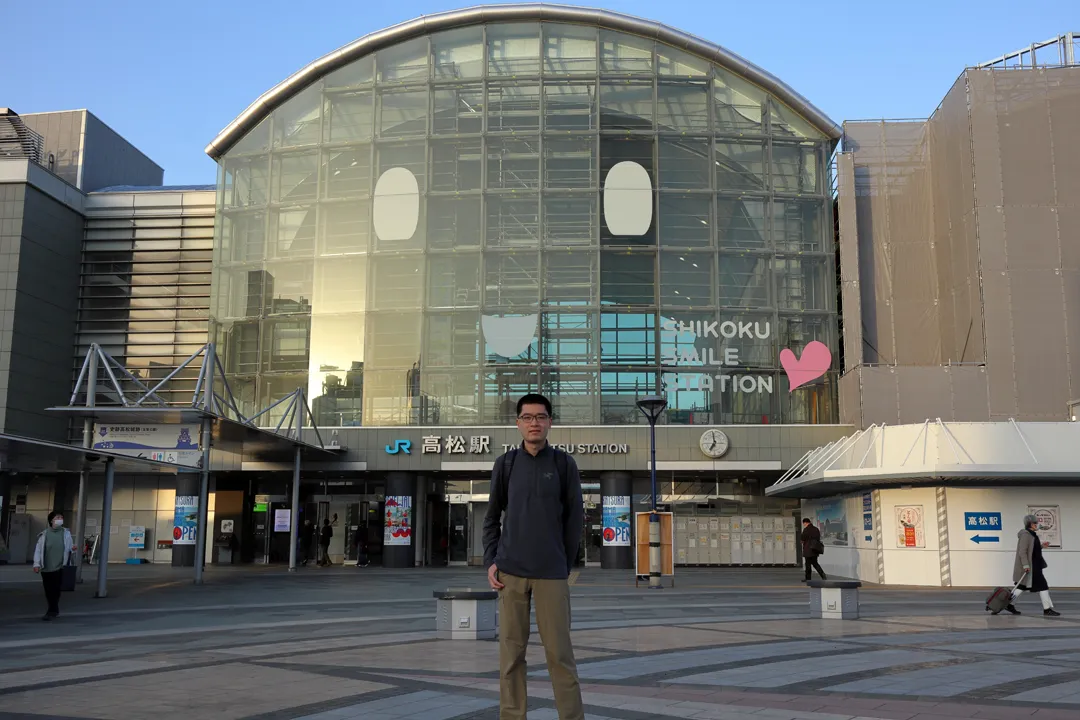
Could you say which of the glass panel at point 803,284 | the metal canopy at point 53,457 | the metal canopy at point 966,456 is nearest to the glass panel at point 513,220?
the glass panel at point 803,284

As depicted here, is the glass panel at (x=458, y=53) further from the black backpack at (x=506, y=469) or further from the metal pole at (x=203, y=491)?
the black backpack at (x=506, y=469)

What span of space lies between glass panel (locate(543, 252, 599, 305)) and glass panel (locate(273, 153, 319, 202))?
29.9ft

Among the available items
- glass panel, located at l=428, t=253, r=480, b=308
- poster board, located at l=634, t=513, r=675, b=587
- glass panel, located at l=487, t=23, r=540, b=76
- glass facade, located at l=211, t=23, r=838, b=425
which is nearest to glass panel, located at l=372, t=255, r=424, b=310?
glass facade, located at l=211, t=23, r=838, b=425

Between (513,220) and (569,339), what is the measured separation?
4671 millimetres

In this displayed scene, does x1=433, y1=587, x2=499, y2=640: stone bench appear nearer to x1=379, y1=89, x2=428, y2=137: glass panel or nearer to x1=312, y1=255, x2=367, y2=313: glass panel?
x1=312, y1=255, x2=367, y2=313: glass panel

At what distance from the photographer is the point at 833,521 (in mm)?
30672

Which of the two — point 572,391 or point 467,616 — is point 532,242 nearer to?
point 572,391

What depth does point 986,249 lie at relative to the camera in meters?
32.2

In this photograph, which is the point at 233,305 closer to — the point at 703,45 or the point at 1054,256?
the point at 703,45

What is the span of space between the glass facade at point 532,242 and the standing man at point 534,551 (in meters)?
28.9

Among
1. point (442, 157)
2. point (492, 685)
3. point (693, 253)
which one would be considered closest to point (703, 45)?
point (693, 253)

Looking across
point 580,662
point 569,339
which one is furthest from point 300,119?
point 580,662

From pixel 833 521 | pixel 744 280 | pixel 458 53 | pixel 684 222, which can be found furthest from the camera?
pixel 458 53

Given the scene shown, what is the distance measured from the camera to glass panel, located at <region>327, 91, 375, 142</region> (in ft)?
125
